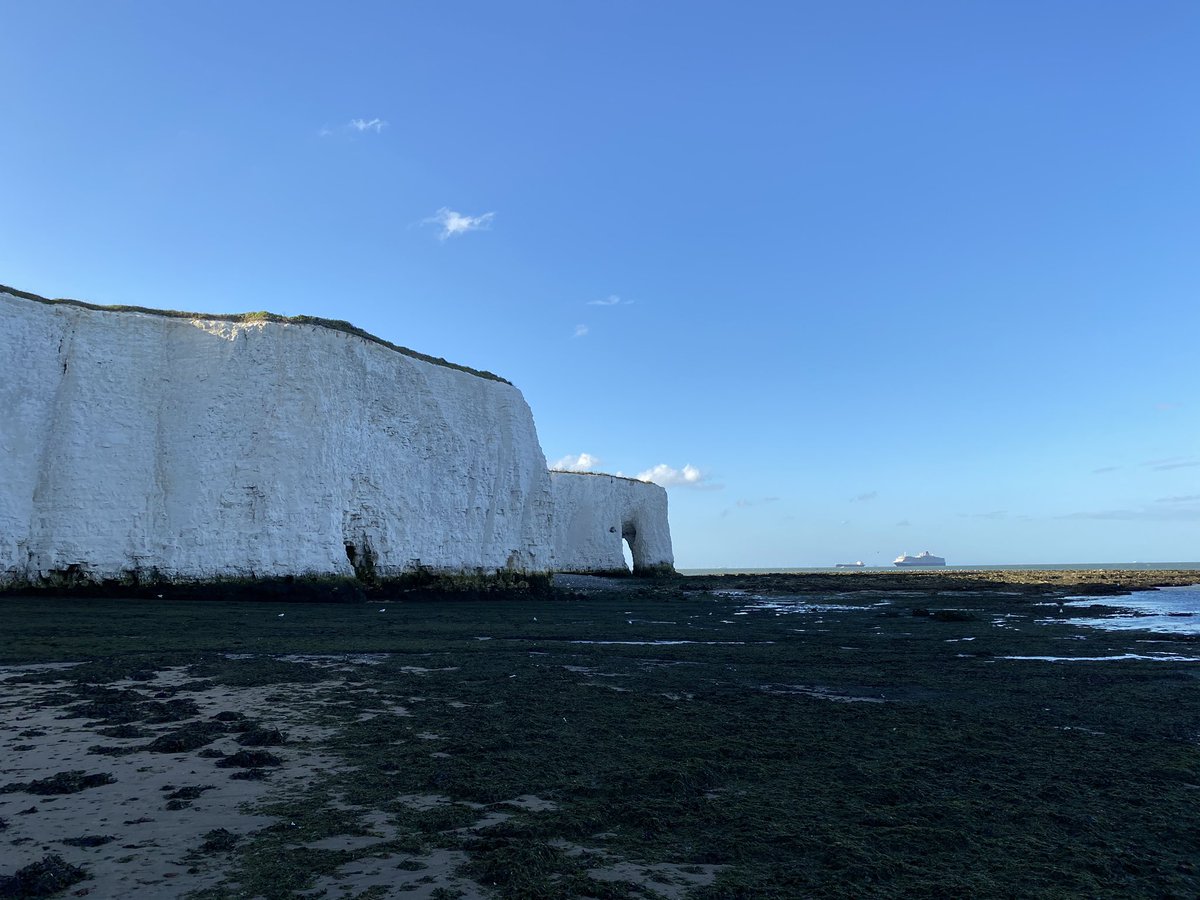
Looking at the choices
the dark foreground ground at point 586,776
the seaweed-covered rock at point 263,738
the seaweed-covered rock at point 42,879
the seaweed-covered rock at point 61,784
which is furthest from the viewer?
the seaweed-covered rock at point 263,738

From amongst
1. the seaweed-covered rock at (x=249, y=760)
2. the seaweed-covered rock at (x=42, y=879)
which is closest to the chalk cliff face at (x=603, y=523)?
the seaweed-covered rock at (x=249, y=760)

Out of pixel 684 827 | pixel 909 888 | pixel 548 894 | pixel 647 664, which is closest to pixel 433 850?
pixel 548 894

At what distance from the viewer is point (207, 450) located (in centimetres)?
2147

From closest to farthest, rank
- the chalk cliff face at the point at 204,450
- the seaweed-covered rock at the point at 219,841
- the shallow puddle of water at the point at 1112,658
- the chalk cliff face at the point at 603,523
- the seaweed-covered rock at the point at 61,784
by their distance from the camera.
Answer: the seaweed-covered rock at the point at 219,841
the seaweed-covered rock at the point at 61,784
the shallow puddle of water at the point at 1112,658
the chalk cliff face at the point at 204,450
the chalk cliff face at the point at 603,523

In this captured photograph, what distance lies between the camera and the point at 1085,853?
3439 mm

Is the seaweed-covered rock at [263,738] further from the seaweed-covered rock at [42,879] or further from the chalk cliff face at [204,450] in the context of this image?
the chalk cliff face at [204,450]

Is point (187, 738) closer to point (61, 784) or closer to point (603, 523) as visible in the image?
point (61, 784)

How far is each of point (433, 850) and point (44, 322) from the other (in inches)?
889

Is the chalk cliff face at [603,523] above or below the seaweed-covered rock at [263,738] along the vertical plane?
above

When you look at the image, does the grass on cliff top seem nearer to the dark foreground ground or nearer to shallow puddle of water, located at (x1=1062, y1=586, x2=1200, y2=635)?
the dark foreground ground

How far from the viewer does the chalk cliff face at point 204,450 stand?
63.8 feet

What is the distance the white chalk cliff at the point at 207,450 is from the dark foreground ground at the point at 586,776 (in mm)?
11256

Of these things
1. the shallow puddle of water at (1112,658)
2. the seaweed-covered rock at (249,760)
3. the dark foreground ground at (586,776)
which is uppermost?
the seaweed-covered rock at (249,760)

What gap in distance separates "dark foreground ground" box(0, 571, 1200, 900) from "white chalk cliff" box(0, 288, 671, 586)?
11.3 metres
